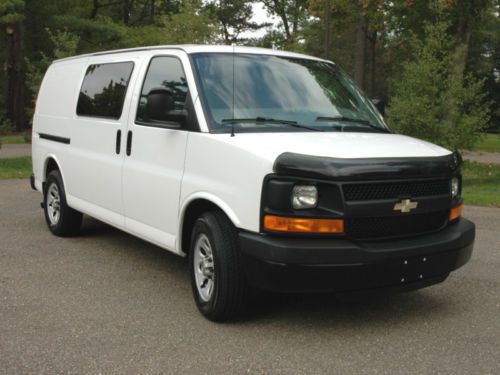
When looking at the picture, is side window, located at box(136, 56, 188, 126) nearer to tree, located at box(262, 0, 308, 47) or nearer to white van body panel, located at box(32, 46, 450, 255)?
white van body panel, located at box(32, 46, 450, 255)

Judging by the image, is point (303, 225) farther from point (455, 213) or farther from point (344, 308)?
point (455, 213)

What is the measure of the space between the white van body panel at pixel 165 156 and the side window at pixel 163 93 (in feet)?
0.24

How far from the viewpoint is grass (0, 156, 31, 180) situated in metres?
14.3

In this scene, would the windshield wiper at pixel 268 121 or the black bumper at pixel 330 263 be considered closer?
the black bumper at pixel 330 263

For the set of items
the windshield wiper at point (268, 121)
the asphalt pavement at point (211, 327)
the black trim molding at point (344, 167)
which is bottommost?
the asphalt pavement at point (211, 327)

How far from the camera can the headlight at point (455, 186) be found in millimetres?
4658

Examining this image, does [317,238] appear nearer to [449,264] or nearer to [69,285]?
[449,264]

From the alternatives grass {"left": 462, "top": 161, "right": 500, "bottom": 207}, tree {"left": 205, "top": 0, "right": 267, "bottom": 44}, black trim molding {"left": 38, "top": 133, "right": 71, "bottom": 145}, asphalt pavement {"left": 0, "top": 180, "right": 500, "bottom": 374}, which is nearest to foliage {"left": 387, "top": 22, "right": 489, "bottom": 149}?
grass {"left": 462, "top": 161, "right": 500, "bottom": 207}

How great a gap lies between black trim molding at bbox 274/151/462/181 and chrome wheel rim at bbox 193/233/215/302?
0.93 m

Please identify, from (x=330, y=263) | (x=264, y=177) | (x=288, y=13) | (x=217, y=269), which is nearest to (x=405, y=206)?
(x=330, y=263)

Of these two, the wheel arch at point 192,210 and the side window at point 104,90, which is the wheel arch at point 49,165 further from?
the wheel arch at point 192,210

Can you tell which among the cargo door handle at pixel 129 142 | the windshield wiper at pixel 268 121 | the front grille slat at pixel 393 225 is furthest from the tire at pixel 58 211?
the front grille slat at pixel 393 225

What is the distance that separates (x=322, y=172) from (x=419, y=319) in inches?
59.6

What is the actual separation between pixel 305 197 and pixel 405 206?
0.72 m
